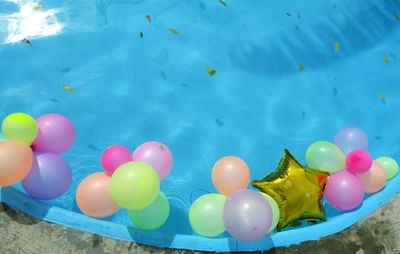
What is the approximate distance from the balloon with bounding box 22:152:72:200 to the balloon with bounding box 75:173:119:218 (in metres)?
0.14

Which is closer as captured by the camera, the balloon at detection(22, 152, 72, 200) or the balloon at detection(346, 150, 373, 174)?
the balloon at detection(22, 152, 72, 200)

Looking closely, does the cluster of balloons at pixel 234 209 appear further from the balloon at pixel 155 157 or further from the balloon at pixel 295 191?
the balloon at pixel 155 157

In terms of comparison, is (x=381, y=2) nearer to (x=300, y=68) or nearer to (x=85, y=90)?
(x=300, y=68)

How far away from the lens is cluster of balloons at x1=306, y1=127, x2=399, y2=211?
305 cm

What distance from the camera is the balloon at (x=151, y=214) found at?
9.05 ft

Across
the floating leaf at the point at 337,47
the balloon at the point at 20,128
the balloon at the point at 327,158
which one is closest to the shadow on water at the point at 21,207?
the balloon at the point at 20,128

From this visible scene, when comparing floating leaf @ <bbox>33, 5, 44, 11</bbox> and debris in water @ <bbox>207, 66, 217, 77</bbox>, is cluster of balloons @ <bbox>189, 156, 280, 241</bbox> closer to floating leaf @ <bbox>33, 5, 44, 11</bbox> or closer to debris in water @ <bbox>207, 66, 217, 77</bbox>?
debris in water @ <bbox>207, 66, 217, 77</bbox>

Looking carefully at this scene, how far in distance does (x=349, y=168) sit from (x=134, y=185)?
5.07 feet

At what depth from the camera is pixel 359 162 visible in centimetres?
307

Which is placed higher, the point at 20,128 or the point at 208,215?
the point at 20,128

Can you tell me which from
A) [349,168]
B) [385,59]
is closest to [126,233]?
[349,168]

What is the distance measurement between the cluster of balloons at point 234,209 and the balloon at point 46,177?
81 cm

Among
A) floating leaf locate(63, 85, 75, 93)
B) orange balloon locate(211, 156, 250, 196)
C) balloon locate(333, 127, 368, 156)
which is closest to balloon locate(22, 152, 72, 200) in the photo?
orange balloon locate(211, 156, 250, 196)

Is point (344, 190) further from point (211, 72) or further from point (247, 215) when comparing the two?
point (211, 72)
